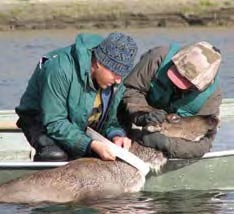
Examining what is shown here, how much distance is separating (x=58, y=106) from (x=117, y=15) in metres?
21.3

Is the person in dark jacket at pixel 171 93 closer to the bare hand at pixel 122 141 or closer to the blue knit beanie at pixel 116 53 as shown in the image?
the bare hand at pixel 122 141

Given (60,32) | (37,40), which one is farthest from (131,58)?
(60,32)

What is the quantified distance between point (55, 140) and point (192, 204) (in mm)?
1354

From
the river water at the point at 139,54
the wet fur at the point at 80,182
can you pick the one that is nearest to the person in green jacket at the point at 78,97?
the wet fur at the point at 80,182

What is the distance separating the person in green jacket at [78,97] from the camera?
8.67m

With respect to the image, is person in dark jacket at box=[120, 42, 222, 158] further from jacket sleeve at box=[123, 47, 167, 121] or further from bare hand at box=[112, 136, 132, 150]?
bare hand at box=[112, 136, 132, 150]

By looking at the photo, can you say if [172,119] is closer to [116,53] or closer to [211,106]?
[211,106]

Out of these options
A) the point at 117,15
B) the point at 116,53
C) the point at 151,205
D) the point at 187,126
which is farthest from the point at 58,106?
the point at 117,15

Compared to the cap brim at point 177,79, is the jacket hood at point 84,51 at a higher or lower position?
higher

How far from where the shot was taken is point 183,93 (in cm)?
909

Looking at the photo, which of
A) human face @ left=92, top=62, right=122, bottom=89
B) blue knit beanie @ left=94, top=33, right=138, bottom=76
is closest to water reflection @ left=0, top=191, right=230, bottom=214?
A: human face @ left=92, top=62, right=122, bottom=89

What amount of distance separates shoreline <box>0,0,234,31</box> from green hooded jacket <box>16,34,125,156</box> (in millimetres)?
20759

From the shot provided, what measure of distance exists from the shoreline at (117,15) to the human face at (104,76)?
20.9m

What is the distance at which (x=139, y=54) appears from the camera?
22.8 m
